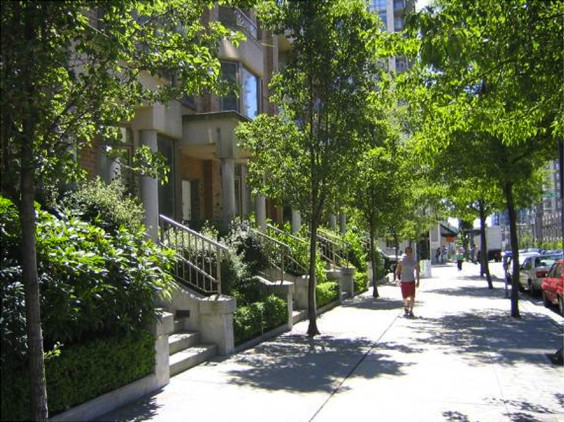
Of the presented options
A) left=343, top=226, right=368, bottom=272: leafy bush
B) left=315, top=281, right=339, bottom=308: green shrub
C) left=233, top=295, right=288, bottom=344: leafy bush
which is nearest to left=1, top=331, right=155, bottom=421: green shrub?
left=233, top=295, right=288, bottom=344: leafy bush

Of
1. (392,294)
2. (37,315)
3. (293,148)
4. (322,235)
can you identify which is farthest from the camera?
(392,294)

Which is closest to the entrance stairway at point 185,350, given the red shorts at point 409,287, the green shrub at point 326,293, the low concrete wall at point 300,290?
the low concrete wall at point 300,290

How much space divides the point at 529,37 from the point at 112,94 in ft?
13.8

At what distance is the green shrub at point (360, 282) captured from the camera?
20047 mm

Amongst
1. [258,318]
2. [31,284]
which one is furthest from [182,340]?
[31,284]

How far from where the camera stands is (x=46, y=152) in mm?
4301

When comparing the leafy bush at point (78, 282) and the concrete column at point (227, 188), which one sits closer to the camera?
the leafy bush at point (78, 282)

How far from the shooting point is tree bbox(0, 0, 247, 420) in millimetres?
3936

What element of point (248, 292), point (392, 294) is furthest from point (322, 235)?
point (248, 292)

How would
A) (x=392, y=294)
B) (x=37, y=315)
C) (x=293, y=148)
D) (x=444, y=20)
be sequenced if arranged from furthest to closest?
(x=392, y=294) < (x=293, y=148) < (x=444, y=20) < (x=37, y=315)

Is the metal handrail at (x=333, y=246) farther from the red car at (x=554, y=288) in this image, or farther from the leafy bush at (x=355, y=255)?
the red car at (x=554, y=288)

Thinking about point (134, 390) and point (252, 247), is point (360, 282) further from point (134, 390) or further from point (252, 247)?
point (134, 390)

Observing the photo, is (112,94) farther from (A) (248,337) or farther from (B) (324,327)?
(B) (324,327)

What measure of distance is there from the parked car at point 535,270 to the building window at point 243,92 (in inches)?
402
